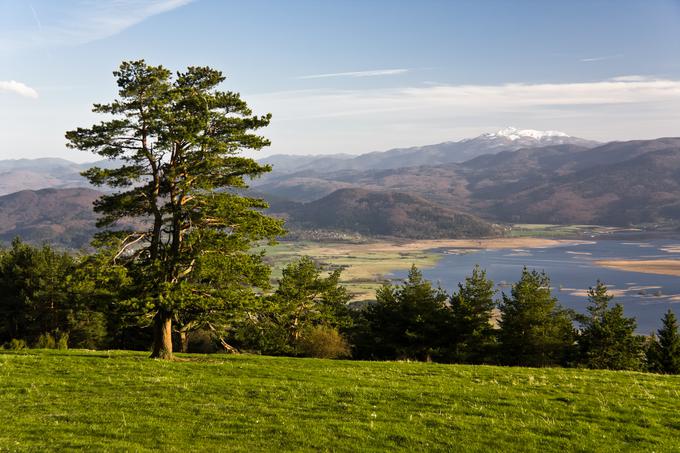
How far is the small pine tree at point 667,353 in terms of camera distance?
1953 inches

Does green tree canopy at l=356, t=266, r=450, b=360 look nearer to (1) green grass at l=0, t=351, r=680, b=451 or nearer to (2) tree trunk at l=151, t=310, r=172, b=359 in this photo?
(1) green grass at l=0, t=351, r=680, b=451

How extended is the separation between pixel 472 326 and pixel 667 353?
2068 cm

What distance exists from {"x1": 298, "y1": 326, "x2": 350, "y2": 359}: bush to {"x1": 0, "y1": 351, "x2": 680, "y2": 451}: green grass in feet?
90.2

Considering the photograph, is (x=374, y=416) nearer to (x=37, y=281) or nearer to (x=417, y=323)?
(x=417, y=323)

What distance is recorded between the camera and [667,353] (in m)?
51.3

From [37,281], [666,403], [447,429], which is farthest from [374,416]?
[37,281]

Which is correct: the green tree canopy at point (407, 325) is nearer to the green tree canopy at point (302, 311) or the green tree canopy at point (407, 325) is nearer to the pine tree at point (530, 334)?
the green tree canopy at point (302, 311)

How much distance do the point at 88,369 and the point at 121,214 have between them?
9.21m

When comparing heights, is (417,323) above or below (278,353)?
above

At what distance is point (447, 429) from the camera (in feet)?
49.6

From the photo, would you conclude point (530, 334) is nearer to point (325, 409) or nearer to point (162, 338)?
point (162, 338)

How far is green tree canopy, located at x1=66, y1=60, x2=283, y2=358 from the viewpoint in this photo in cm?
2731

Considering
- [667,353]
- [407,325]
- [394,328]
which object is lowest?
[667,353]

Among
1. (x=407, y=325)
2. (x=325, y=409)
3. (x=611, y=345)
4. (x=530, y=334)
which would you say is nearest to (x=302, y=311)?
(x=407, y=325)
